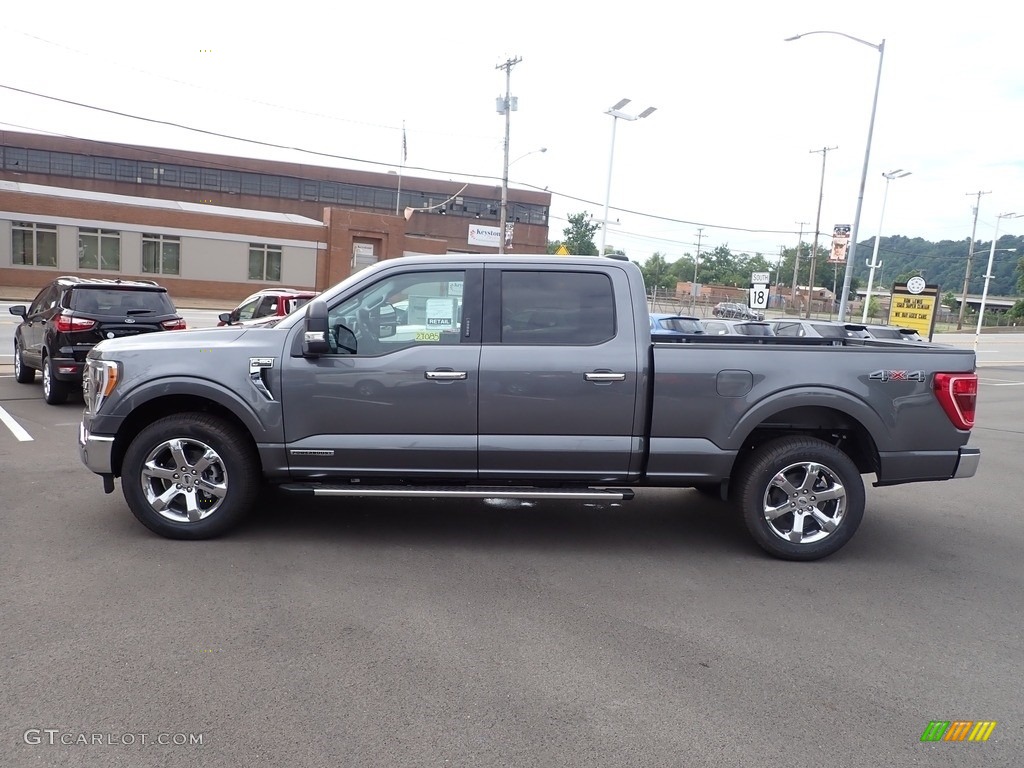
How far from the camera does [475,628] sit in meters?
4.32

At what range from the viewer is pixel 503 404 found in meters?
5.41

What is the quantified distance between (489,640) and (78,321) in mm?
9162

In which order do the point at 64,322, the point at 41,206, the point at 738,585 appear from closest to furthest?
1. the point at 738,585
2. the point at 64,322
3. the point at 41,206

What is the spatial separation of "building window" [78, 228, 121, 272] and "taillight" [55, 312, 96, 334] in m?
33.7

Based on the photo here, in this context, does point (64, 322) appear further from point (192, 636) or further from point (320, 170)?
point (320, 170)

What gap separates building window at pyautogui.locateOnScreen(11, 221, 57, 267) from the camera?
129ft

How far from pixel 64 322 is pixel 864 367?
10.0 m

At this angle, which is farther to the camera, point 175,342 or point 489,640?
point 175,342

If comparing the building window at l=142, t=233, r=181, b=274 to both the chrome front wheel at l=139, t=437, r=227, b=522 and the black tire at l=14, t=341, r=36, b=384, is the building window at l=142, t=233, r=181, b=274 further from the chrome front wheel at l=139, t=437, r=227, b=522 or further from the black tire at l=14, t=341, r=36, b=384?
the chrome front wheel at l=139, t=437, r=227, b=522

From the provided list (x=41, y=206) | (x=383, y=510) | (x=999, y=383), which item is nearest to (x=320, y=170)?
(x=41, y=206)

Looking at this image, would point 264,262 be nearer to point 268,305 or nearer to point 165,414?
point 268,305

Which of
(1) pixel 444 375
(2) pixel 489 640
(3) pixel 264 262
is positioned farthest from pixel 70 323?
(3) pixel 264 262

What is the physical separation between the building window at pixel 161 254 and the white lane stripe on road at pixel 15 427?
1368 inches

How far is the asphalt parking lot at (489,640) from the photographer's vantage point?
3273 mm
